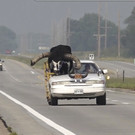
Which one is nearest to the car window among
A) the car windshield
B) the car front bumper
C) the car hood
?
the car windshield

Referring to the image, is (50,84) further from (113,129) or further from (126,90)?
(126,90)

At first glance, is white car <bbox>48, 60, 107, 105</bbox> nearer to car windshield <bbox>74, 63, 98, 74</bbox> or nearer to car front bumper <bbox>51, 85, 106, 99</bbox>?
car front bumper <bbox>51, 85, 106, 99</bbox>

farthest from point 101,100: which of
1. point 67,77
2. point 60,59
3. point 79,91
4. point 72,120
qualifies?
point 72,120

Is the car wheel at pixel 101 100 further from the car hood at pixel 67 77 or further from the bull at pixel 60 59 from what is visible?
the bull at pixel 60 59

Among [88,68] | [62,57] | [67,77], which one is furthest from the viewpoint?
[88,68]

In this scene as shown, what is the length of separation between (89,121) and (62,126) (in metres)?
1.59

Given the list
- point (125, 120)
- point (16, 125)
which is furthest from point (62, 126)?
point (125, 120)

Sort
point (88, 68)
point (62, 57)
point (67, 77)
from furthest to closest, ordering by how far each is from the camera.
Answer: point (88, 68) < point (62, 57) < point (67, 77)

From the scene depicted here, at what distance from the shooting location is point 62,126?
1805 cm

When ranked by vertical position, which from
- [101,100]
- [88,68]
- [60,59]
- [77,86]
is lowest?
[101,100]

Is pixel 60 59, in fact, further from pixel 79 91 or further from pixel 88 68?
pixel 79 91

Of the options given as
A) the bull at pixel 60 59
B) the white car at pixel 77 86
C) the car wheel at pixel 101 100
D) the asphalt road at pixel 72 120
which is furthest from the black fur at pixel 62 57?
the asphalt road at pixel 72 120

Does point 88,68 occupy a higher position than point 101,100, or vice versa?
point 88,68

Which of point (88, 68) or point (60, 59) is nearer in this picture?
point (60, 59)
